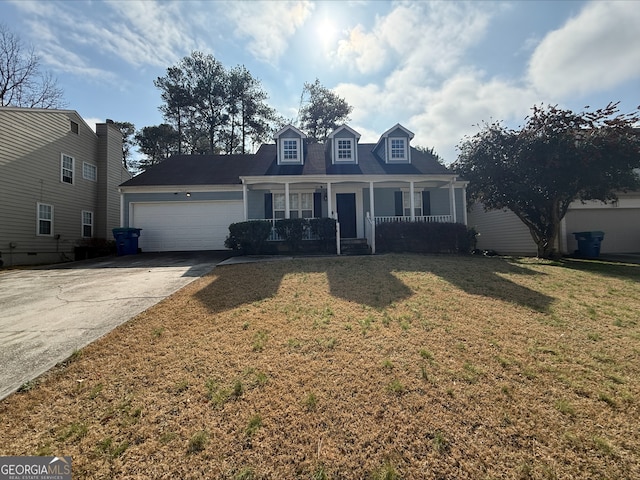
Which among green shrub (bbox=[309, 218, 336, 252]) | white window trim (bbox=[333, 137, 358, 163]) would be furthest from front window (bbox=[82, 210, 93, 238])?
white window trim (bbox=[333, 137, 358, 163])

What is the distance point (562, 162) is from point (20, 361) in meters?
14.9

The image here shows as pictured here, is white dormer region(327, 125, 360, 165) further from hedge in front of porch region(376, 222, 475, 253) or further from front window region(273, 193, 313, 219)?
hedge in front of porch region(376, 222, 475, 253)

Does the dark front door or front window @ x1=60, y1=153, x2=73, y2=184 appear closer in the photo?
the dark front door

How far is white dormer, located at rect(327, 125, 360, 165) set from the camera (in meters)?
14.7

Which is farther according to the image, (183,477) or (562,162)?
(562,162)

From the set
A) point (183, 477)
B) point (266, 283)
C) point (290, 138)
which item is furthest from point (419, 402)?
point (290, 138)

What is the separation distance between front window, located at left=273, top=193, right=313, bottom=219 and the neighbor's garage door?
6.17ft

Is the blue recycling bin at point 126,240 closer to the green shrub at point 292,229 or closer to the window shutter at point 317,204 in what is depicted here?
the green shrub at point 292,229

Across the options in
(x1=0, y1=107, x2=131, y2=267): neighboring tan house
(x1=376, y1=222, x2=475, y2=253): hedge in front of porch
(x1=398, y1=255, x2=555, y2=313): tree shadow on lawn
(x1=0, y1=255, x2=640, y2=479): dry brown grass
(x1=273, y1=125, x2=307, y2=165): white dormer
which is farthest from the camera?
(x1=273, y1=125, x2=307, y2=165): white dormer

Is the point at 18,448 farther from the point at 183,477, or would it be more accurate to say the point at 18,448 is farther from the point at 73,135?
the point at 73,135

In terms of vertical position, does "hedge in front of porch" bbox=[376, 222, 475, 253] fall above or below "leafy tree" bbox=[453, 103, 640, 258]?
below

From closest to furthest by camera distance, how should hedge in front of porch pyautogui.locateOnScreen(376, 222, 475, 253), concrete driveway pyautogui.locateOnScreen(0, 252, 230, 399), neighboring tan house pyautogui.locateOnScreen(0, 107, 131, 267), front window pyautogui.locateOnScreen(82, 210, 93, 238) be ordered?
concrete driveway pyautogui.locateOnScreen(0, 252, 230, 399), hedge in front of porch pyautogui.locateOnScreen(376, 222, 475, 253), neighboring tan house pyautogui.locateOnScreen(0, 107, 131, 267), front window pyautogui.locateOnScreen(82, 210, 93, 238)

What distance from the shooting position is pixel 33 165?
13188mm

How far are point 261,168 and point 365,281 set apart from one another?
32.8ft
